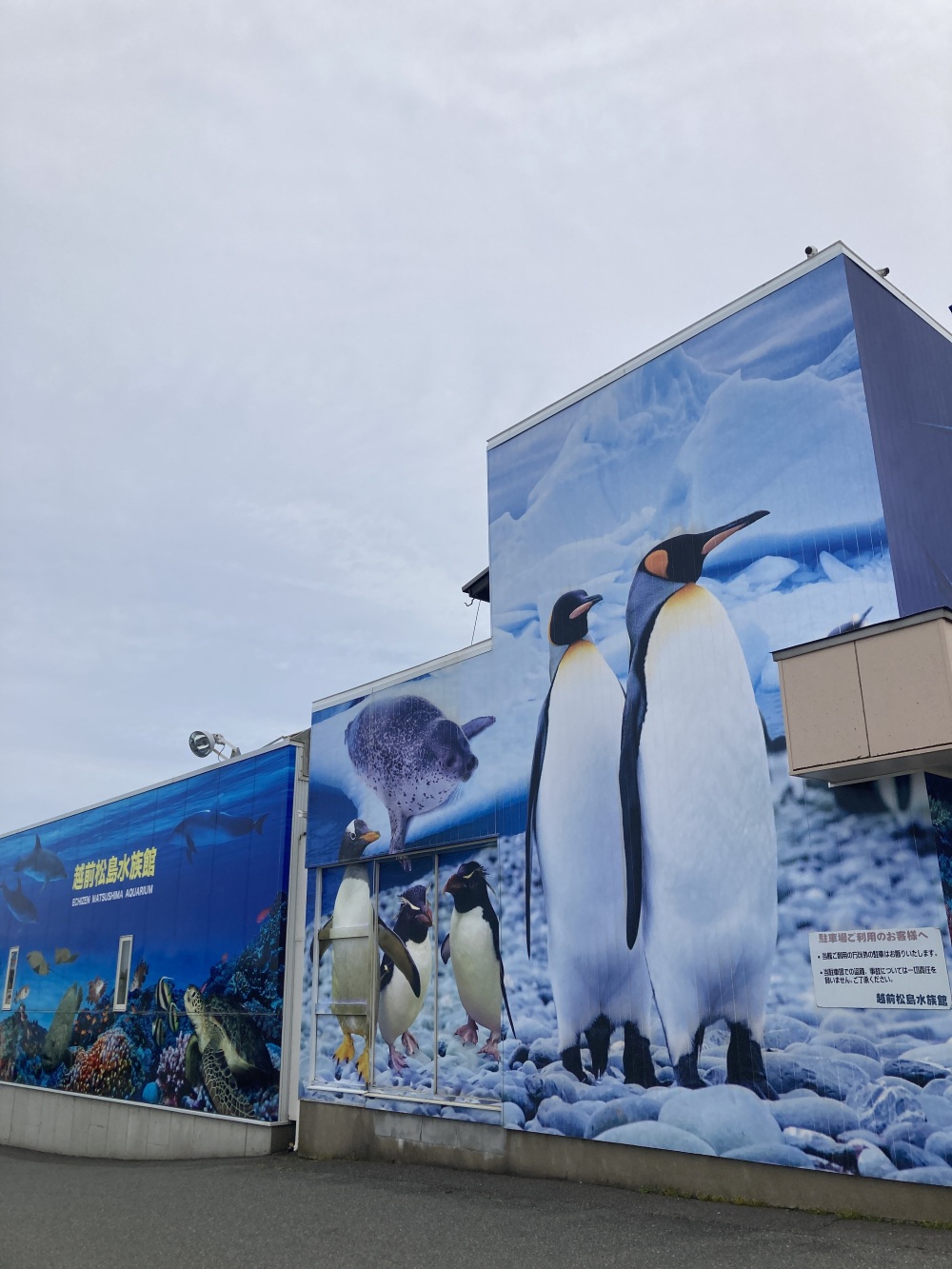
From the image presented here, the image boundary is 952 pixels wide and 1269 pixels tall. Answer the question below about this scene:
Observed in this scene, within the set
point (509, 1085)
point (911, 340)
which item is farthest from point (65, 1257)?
point (911, 340)

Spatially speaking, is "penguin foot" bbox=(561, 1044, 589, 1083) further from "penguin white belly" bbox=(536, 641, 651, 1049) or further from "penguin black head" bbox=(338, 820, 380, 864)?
"penguin black head" bbox=(338, 820, 380, 864)

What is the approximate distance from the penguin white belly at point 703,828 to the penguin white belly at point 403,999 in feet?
10.9

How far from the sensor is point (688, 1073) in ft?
29.0

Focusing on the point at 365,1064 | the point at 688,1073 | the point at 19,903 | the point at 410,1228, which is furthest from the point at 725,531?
the point at 19,903

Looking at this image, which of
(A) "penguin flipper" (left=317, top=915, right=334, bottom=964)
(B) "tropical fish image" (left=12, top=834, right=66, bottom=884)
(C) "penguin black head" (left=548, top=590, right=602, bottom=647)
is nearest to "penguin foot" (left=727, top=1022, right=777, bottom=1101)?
(C) "penguin black head" (left=548, top=590, right=602, bottom=647)

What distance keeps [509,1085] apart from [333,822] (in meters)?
4.17

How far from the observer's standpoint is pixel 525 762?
11.1 metres

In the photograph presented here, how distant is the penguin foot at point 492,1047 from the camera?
1084cm

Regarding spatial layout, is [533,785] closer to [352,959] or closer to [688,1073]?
[688,1073]

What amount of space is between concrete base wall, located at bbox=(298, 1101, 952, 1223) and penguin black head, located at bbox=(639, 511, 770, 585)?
499cm

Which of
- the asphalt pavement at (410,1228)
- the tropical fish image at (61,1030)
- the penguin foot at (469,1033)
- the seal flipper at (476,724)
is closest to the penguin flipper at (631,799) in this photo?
the seal flipper at (476,724)

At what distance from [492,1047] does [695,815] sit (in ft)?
12.0

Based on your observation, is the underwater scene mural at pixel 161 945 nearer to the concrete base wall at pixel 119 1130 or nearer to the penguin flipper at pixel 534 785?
the concrete base wall at pixel 119 1130

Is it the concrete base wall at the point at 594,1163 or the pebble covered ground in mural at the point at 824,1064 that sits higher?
the pebble covered ground in mural at the point at 824,1064
